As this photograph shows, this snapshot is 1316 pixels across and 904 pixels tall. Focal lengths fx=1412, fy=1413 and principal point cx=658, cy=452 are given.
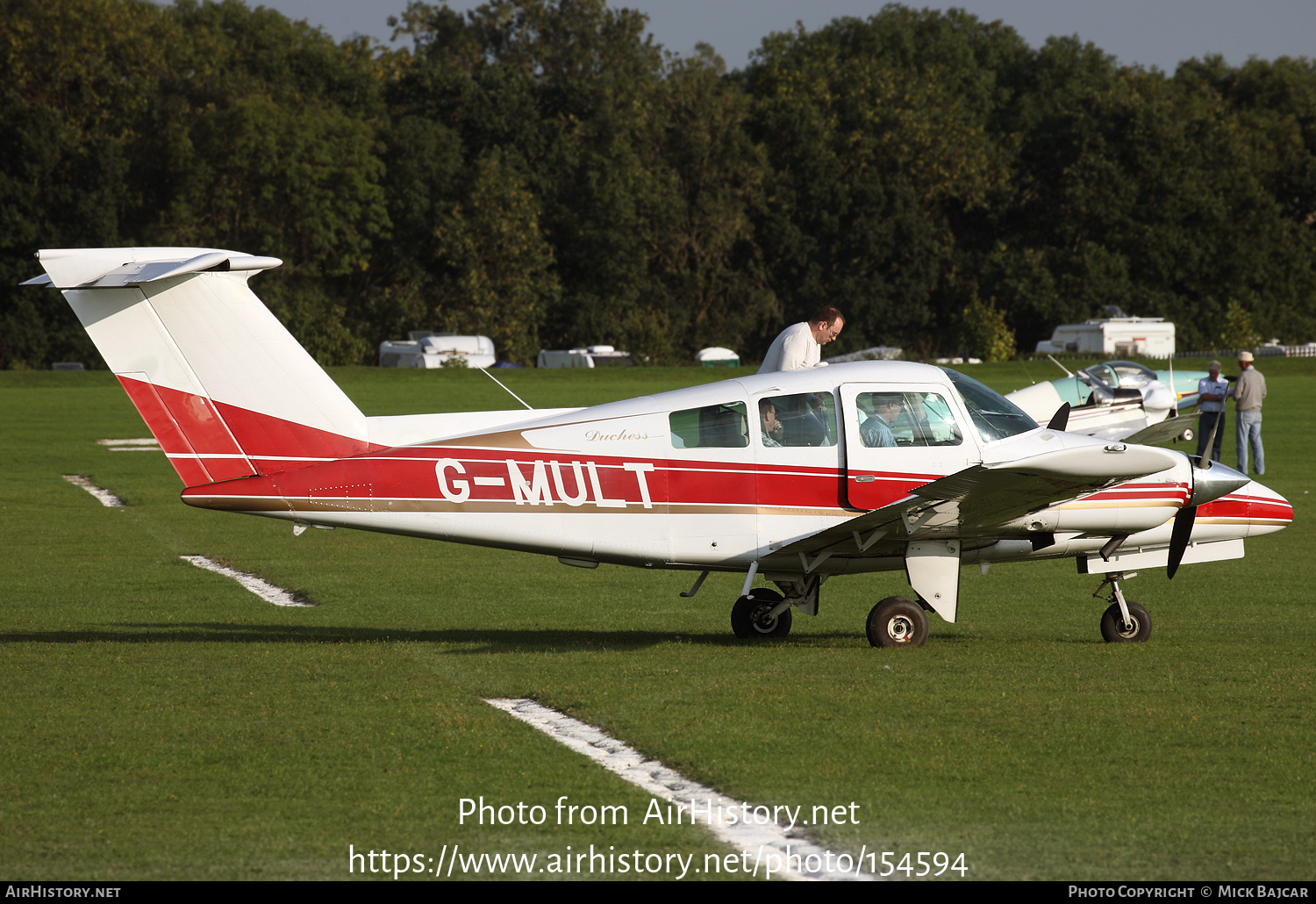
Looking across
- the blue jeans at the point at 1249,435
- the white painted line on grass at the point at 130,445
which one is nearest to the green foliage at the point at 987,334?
the white painted line on grass at the point at 130,445

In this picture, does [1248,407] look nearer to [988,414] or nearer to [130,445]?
[988,414]

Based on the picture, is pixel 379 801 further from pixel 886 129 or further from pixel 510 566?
pixel 886 129

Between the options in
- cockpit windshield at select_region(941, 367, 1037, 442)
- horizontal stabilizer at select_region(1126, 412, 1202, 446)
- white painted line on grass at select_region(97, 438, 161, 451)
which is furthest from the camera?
white painted line on grass at select_region(97, 438, 161, 451)

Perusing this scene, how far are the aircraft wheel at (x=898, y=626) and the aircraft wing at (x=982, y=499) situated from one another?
0.40m

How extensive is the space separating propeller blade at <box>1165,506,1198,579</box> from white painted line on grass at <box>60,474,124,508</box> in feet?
53.1

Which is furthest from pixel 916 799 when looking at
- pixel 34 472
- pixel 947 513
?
pixel 34 472

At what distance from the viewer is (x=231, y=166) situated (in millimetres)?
68438

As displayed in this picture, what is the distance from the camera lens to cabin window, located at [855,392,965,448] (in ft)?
32.3

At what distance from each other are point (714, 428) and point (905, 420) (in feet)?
4.42

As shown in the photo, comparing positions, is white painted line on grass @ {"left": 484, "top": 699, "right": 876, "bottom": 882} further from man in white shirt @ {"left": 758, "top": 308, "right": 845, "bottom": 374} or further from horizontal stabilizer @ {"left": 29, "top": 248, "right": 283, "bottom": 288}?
man in white shirt @ {"left": 758, "top": 308, "right": 845, "bottom": 374}

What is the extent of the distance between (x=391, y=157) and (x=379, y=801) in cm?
7133

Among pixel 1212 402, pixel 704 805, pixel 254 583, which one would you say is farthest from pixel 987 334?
pixel 704 805

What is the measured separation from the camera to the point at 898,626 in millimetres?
9984

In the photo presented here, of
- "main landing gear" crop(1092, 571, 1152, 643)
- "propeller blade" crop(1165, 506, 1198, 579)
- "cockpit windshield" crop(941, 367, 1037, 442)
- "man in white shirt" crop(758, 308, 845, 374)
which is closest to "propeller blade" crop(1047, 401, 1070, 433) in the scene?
"cockpit windshield" crop(941, 367, 1037, 442)
